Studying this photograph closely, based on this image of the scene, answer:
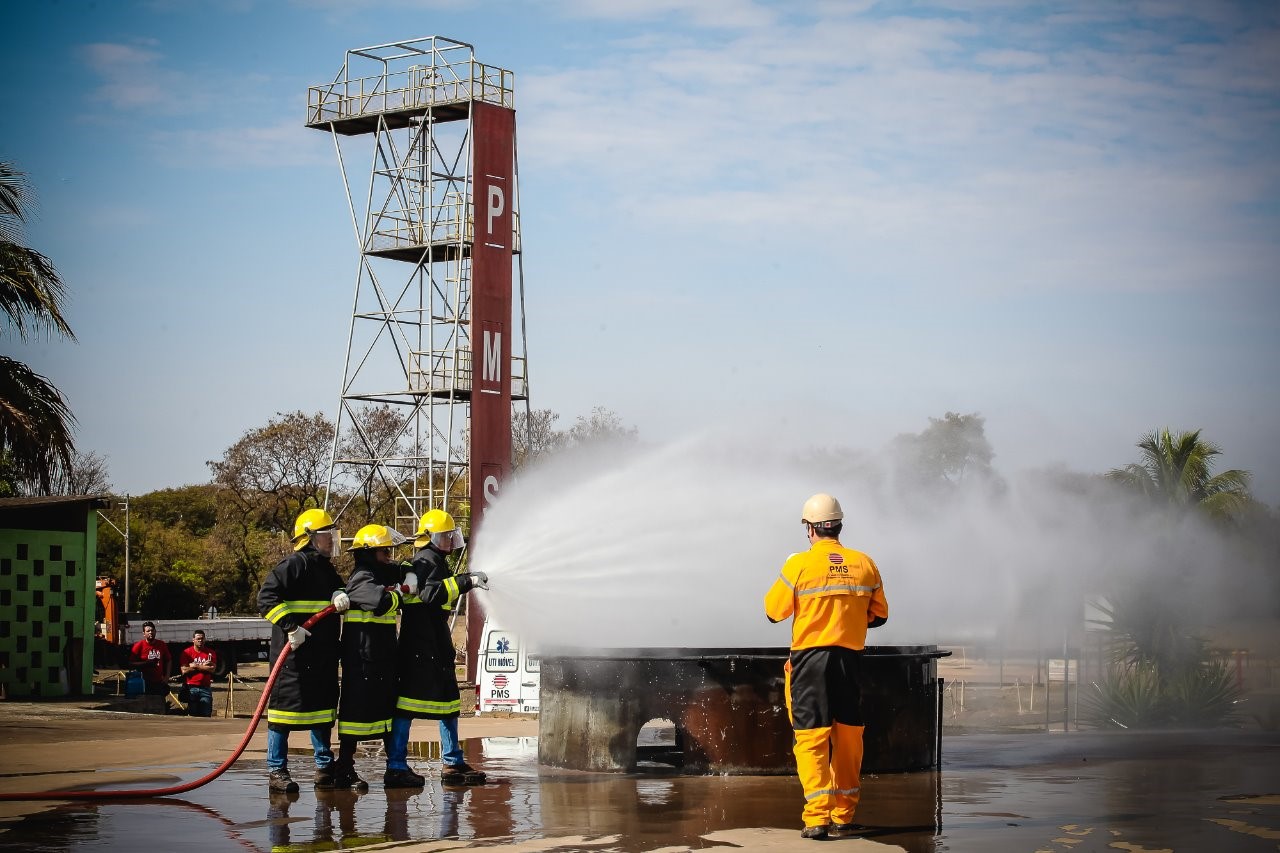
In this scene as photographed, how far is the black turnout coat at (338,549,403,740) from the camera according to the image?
10555mm

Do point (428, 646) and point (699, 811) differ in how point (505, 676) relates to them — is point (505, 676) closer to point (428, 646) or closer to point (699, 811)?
point (428, 646)

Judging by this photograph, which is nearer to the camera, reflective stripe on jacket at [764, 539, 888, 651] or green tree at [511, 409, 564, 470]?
reflective stripe on jacket at [764, 539, 888, 651]

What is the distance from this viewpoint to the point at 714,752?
36.4 ft

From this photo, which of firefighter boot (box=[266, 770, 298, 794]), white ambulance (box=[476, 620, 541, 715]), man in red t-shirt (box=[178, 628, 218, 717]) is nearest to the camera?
firefighter boot (box=[266, 770, 298, 794])

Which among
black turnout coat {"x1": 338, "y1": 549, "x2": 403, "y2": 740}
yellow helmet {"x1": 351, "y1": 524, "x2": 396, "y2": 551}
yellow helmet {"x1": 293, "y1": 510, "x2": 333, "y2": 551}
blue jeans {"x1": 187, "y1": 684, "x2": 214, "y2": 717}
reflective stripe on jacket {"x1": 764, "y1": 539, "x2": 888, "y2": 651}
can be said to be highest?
yellow helmet {"x1": 293, "y1": 510, "x2": 333, "y2": 551}

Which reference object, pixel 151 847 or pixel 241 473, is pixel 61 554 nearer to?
pixel 151 847

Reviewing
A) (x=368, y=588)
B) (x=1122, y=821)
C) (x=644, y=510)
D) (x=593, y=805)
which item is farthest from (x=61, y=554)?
(x=1122, y=821)

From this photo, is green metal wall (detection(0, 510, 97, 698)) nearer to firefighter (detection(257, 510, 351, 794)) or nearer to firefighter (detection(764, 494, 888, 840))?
firefighter (detection(257, 510, 351, 794))

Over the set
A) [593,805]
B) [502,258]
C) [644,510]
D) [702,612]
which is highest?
[502,258]

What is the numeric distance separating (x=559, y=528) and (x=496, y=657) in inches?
338

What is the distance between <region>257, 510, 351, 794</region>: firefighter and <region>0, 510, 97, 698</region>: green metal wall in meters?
11.8

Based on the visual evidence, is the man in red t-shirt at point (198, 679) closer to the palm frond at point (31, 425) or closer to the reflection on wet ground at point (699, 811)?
the palm frond at point (31, 425)

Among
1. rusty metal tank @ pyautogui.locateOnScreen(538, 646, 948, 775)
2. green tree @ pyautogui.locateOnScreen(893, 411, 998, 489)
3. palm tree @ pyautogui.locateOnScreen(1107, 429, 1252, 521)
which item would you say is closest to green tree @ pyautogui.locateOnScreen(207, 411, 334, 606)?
green tree @ pyautogui.locateOnScreen(893, 411, 998, 489)

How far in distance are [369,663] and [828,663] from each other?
3.69 metres
